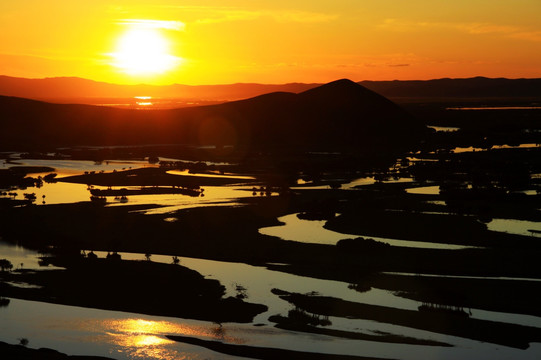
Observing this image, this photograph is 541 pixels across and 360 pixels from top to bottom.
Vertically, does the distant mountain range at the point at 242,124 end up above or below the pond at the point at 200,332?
above

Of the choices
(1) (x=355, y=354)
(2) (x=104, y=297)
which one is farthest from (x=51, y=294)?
(1) (x=355, y=354)

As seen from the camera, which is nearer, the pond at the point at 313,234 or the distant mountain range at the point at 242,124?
the pond at the point at 313,234

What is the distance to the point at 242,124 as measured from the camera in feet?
593

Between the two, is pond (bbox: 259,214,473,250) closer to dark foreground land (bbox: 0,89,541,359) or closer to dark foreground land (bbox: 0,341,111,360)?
dark foreground land (bbox: 0,89,541,359)

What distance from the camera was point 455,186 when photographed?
91.2m

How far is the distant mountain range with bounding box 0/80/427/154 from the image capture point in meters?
171

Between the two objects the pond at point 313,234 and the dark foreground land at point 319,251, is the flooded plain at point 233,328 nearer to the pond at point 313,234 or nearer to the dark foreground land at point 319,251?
the dark foreground land at point 319,251

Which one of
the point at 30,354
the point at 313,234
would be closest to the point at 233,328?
the point at 30,354

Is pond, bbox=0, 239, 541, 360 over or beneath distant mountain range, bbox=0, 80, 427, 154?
beneath

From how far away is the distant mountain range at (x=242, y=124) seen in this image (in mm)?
170750

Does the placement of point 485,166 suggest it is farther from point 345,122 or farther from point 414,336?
point 414,336

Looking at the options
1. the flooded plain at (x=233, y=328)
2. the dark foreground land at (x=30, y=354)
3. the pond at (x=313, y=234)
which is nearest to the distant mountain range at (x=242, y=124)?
the pond at (x=313, y=234)

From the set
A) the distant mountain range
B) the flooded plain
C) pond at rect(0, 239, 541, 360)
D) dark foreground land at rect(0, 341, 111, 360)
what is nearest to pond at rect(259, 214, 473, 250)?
the flooded plain

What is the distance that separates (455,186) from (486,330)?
2177 inches
